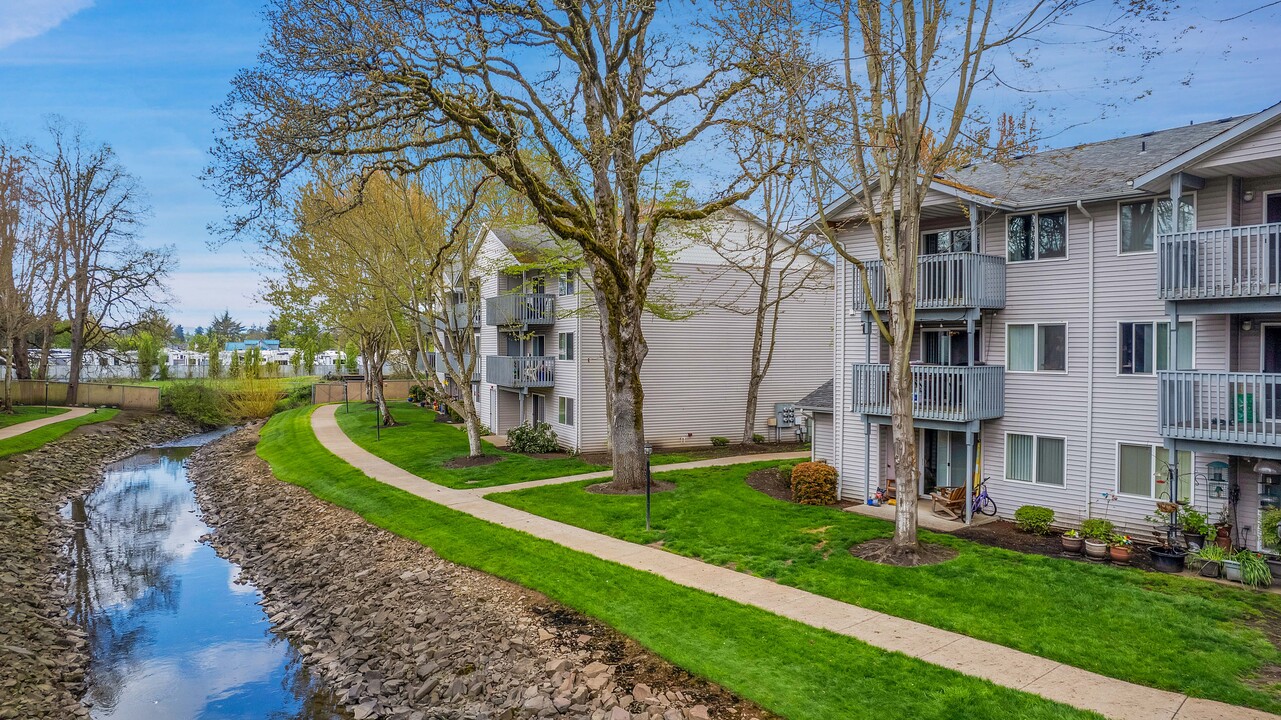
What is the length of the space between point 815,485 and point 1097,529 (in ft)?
20.2

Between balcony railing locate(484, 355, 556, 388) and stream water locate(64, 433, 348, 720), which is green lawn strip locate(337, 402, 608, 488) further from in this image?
stream water locate(64, 433, 348, 720)

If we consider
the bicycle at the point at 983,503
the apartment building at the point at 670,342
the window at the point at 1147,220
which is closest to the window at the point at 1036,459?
the bicycle at the point at 983,503

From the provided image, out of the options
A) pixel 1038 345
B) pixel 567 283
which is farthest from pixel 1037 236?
pixel 567 283

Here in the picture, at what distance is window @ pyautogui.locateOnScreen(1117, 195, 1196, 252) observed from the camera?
13578 millimetres

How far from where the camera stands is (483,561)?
14227 mm

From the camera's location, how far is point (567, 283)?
89.6ft

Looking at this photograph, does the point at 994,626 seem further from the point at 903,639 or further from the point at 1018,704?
the point at 1018,704

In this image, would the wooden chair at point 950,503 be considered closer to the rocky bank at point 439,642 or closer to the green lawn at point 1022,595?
the green lawn at point 1022,595

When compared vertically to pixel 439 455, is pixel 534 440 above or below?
above

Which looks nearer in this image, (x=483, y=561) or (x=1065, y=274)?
(x=483, y=561)

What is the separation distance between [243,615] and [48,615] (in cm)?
340

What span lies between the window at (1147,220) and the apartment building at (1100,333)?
3 cm

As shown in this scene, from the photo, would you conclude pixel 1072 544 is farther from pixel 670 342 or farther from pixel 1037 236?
pixel 670 342

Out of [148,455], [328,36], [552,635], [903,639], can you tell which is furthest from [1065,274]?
[148,455]
